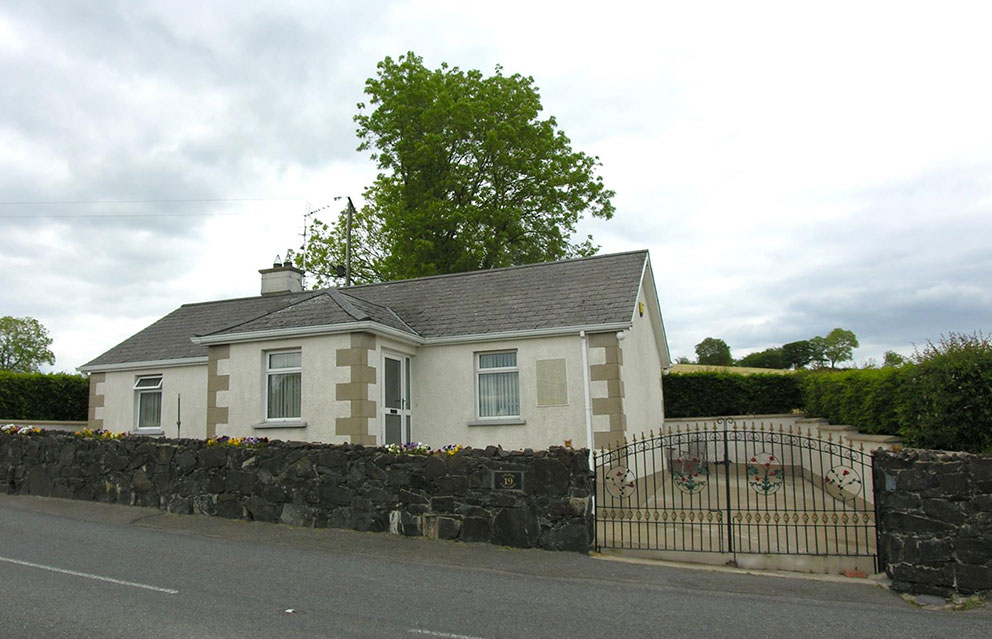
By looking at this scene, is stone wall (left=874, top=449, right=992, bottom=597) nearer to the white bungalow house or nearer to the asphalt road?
the asphalt road

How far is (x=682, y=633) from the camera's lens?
6.07m

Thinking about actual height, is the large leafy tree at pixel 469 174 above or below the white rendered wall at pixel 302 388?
above

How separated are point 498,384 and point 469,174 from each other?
17402mm

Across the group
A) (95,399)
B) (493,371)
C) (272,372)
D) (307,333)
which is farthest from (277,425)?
(95,399)

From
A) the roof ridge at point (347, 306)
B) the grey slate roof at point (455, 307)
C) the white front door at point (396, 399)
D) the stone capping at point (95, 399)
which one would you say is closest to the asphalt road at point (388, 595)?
the white front door at point (396, 399)

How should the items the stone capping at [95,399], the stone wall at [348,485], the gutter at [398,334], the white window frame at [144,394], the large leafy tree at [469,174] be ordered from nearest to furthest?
the stone wall at [348,485], the gutter at [398,334], the white window frame at [144,394], the stone capping at [95,399], the large leafy tree at [469,174]

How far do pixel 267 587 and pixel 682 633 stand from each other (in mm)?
4324

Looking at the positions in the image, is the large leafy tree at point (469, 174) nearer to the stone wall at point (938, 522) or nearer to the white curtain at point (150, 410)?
the white curtain at point (150, 410)

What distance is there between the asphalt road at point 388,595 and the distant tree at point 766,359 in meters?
60.0

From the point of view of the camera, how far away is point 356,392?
13250 mm

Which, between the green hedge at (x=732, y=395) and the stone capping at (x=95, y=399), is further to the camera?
the green hedge at (x=732, y=395)

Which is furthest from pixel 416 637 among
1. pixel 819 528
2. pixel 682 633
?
pixel 819 528

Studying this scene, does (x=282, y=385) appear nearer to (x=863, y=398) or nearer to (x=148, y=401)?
(x=148, y=401)

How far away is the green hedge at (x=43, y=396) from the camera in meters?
22.1
